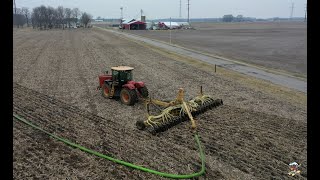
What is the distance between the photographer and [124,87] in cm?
1157

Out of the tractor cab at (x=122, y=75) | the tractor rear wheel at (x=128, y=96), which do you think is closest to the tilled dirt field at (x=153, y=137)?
the tractor rear wheel at (x=128, y=96)

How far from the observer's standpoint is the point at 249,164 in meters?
7.19

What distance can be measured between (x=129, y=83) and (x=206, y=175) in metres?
6.02

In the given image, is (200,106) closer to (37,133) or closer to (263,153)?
(263,153)

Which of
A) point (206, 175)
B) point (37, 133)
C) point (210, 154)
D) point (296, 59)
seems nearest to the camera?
point (206, 175)

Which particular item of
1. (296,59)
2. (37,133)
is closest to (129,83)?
(37,133)

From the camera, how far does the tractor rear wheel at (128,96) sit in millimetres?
11305

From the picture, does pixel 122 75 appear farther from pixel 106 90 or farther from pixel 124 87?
pixel 106 90

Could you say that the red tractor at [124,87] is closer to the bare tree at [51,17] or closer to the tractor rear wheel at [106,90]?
the tractor rear wheel at [106,90]

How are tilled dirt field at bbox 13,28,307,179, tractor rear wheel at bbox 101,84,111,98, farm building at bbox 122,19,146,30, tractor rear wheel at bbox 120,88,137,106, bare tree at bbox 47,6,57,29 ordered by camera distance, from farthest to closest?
1. bare tree at bbox 47,6,57,29
2. farm building at bbox 122,19,146,30
3. tractor rear wheel at bbox 101,84,111,98
4. tractor rear wheel at bbox 120,88,137,106
5. tilled dirt field at bbox 13,28,307,179

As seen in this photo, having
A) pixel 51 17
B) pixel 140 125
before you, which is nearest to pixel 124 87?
pixel 140 125

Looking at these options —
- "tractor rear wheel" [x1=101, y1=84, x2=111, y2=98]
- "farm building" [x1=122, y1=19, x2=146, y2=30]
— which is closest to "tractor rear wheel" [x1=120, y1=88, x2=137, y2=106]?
"tractor rear wheel" [x1=101, y1=84, x2=111, y2=98]

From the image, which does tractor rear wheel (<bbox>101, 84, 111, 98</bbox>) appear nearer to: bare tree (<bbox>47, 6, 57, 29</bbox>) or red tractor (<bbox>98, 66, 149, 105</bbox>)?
red tractor (<bbox>98, 66, 149, 105</bbox>)

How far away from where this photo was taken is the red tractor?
11383 mm
